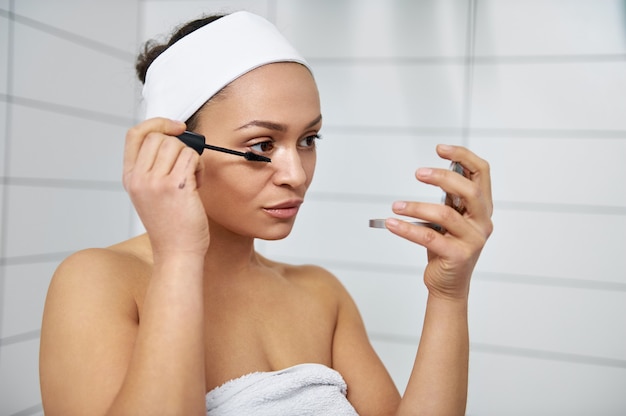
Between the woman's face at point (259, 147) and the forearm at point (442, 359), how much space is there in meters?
0.27

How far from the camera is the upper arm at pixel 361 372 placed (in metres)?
1.03

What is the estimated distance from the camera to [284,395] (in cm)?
87

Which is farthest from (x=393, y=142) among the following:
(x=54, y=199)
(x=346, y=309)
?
(x=54, y=199)

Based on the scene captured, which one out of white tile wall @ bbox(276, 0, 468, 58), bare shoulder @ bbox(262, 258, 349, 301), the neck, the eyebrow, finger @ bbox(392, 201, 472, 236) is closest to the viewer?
finger @ bbox(392, 201, 472, 236)

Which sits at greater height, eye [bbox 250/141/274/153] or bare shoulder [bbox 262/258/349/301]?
eye [bbox 250/141/274/153]

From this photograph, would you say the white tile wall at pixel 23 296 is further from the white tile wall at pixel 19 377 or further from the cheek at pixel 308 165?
the cheek at pixel 308 165

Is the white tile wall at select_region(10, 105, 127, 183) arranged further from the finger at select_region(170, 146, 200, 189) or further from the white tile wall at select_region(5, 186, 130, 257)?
the finger at select_region(170, 146, 200, 189)

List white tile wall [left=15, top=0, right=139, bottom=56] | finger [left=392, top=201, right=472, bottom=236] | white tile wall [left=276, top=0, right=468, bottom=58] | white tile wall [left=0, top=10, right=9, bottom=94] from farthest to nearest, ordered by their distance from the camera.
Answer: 1. white tile wall [left=276, top=0, right=468, bottom=58]
2. white tile wall [left=15, top=0, right=139, bottom=56]
3. white tile wall [left=0, top=10, right=9, bottom=94]
4. finger [left=392, top=201, right=472, bottom=236]

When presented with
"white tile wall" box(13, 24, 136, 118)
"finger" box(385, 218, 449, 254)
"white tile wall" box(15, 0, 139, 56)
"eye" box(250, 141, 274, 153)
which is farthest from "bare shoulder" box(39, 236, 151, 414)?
"white tile wall" box(15, 0, 139, 56)

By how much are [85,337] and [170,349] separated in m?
0.15

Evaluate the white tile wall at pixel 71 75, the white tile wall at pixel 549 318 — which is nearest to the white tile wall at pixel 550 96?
the white tile wall at pixel 549 318

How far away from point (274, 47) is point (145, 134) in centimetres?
31

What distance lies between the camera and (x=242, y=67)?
0.90m

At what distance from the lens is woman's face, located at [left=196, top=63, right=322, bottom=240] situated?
2.90 feet
